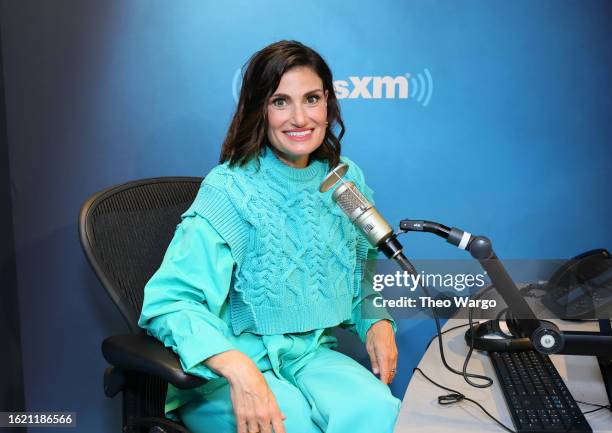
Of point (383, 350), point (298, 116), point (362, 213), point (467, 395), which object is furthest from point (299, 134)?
point (467, 395)

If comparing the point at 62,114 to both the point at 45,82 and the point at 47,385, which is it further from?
→ the point at 47,385

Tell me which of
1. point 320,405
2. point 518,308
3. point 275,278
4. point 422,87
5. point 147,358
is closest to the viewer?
point 518,308

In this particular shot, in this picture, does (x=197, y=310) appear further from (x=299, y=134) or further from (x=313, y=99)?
(x=313, y=99)

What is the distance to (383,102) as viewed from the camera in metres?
1.93

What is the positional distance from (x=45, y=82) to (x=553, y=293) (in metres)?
1.67

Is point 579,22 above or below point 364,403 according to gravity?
above

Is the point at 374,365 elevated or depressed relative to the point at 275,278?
depressed

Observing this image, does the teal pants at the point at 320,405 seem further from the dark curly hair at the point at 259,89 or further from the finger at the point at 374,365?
the dark curly hair at the point at 259,89

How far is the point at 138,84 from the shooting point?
1966 mm

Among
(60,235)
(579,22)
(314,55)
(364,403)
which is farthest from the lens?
(60,235)

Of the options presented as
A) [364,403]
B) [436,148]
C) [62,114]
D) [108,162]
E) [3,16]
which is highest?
[3,16]

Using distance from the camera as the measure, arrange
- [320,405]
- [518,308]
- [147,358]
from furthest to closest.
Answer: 1. [320,405]
2. [147,358]
3. [518,308]

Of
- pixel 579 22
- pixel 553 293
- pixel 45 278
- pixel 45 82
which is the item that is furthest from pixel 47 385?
pixel 579 22

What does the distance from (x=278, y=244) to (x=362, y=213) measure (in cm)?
35
